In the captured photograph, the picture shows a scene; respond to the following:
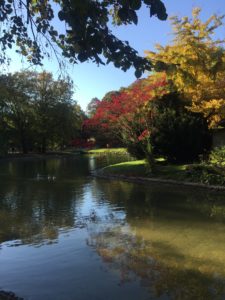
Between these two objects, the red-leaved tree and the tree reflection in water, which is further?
the red-leaved tree

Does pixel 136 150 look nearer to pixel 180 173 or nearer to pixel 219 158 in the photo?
pixel 180 173

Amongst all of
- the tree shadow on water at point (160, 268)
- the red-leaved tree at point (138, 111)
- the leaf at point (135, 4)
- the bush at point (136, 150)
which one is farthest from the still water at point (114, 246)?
the bush at point (136, 150)

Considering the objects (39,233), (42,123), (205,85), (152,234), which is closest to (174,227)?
(152,234)

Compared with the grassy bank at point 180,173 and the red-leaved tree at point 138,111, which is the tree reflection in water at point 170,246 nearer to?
the grassy bank at point 180,173

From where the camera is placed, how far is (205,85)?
19.4 metres

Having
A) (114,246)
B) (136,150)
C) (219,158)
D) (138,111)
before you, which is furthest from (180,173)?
(114,246)

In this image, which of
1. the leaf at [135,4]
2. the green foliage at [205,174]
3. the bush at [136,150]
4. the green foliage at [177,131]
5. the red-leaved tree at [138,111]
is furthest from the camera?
the bush at [136,150]

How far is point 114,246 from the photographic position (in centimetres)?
889

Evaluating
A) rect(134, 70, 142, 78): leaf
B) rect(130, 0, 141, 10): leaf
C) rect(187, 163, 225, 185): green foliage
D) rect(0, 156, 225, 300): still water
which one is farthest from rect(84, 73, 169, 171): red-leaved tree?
rect(130, 0, 141, 10): leaf

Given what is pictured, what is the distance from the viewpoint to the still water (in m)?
6.54

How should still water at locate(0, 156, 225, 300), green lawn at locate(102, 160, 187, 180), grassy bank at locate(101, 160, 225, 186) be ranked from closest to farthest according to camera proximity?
still water at locate(0, 156, 225, 300), grassy bank at locate(101, 160, 225, 186), green lawn at locate(102, 160, 187, 180)

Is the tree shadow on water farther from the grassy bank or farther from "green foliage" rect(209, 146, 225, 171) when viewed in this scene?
"green foliage" rect(209, 146, 225, 171)

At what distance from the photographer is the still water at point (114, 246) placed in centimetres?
654

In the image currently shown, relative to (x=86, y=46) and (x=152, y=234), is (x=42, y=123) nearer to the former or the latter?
(x=152, y=234)
